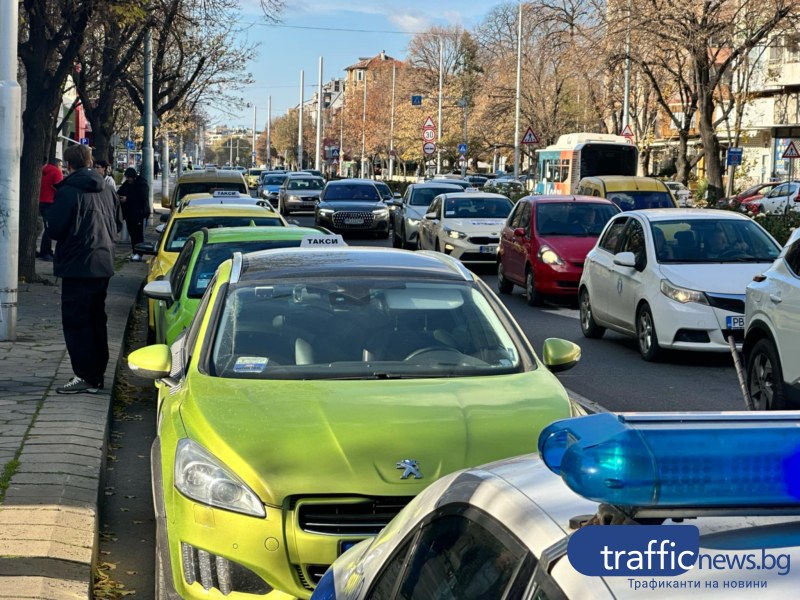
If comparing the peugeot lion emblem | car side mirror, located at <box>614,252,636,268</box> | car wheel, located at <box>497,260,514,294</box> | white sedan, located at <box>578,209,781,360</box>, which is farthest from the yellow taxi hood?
car wheel, located at <box>497,260,514,294</box>

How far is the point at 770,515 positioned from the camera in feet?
5.98

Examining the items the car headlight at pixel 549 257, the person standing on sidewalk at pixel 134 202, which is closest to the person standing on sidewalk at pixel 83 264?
the car headlight at pixel 549 257

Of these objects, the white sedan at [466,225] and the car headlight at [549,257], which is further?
the white sedan at [466,225]

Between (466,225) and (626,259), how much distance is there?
11220 mm

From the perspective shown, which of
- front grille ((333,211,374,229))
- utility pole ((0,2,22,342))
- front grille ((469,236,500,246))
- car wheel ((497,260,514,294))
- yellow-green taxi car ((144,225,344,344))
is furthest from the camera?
front grille ((333,211,374,229))

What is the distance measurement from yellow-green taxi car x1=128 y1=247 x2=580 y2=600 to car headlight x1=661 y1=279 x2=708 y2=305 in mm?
6148

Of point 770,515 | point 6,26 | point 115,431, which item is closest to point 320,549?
point 770,515

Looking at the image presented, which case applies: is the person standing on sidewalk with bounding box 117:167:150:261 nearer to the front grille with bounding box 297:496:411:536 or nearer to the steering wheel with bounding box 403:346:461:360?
the steering wheel with bounding box 403:346:461:360

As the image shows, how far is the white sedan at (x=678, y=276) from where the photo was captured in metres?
13.0

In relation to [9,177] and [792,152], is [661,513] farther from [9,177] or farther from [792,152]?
[792,152]

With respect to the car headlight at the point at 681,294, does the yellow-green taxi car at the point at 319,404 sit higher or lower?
higher

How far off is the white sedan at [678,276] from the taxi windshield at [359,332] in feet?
22.1

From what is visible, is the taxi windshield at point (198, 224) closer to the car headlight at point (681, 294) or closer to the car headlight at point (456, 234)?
the car headlight at point (681, 294)

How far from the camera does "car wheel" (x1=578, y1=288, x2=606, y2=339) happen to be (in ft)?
51.3
